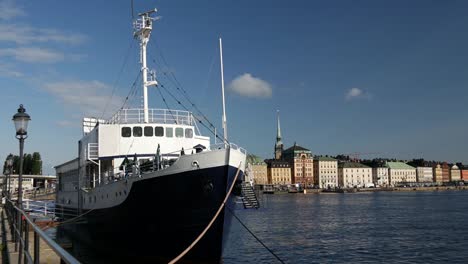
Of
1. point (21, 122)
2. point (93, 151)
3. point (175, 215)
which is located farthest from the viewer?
point (93, 151)

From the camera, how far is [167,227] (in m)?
19.8

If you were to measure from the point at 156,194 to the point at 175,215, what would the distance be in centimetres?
121

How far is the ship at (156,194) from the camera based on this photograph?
19.4 metres

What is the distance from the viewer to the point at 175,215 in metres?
19.5

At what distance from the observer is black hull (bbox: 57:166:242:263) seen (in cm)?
1938

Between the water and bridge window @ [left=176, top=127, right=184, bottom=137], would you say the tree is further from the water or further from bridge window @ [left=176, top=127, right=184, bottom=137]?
bridge window @ [left=176, top=127, right=184, bottom=137]

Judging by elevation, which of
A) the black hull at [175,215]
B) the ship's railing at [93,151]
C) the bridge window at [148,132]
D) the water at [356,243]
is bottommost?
the water at [356,243]

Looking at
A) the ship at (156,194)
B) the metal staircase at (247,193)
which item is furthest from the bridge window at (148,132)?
the metal staircase at (247,193)

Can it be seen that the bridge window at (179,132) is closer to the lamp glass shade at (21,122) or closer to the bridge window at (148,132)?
the bridge window at (148,132)

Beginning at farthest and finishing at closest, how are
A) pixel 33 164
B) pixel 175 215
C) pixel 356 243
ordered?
pixel 33 164 → pixel 356 243 → pixel 175 215

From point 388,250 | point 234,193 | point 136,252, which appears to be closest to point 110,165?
point 136,252

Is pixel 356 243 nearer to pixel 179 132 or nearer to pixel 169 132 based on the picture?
pixel 179 132

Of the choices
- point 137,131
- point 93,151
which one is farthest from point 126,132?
point 93,151

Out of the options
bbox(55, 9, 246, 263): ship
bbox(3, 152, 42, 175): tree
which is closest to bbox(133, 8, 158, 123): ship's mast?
bbox(55, 9, 246, 263): ship
